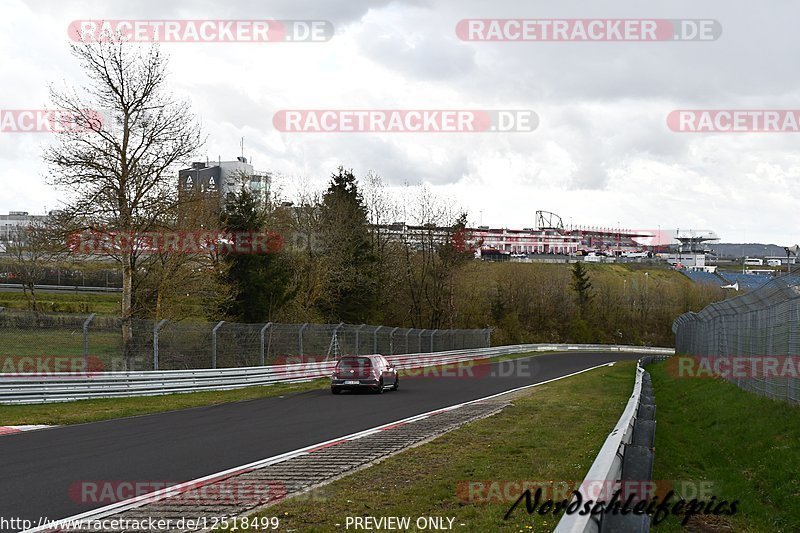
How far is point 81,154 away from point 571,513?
28602 mm

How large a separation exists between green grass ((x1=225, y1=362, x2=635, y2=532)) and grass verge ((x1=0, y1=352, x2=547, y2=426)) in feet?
28.1

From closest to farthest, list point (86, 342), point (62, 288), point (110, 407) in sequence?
point (110, 407) < point (86, 342) < point (62, 288)

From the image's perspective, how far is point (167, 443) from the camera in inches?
511

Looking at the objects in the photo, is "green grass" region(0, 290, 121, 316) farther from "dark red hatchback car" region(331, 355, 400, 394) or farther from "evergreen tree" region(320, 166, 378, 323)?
"evergreen tree" region(320, 166, 378, 323)

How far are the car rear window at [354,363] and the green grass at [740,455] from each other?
11159mm

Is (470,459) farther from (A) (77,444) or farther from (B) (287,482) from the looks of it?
(A) (77,444)

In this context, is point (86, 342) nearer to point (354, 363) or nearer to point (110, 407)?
point (110, 407)

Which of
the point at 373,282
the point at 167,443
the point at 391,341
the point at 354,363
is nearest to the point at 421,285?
the point at 373,282

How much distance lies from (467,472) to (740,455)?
4.56 m

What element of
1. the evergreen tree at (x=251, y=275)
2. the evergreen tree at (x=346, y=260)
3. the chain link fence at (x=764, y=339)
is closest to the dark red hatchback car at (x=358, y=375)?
the chain link fence at (x=764, y=339)

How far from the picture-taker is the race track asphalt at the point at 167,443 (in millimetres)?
8875

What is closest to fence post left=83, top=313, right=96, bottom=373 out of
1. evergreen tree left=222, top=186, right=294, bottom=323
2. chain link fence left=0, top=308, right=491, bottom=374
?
chain link fence left=0, top=308, right=491, bottom=374

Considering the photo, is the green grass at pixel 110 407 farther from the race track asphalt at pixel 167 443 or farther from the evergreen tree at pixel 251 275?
the evergreen tree at pixel 251 275

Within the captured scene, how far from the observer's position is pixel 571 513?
4.42m
